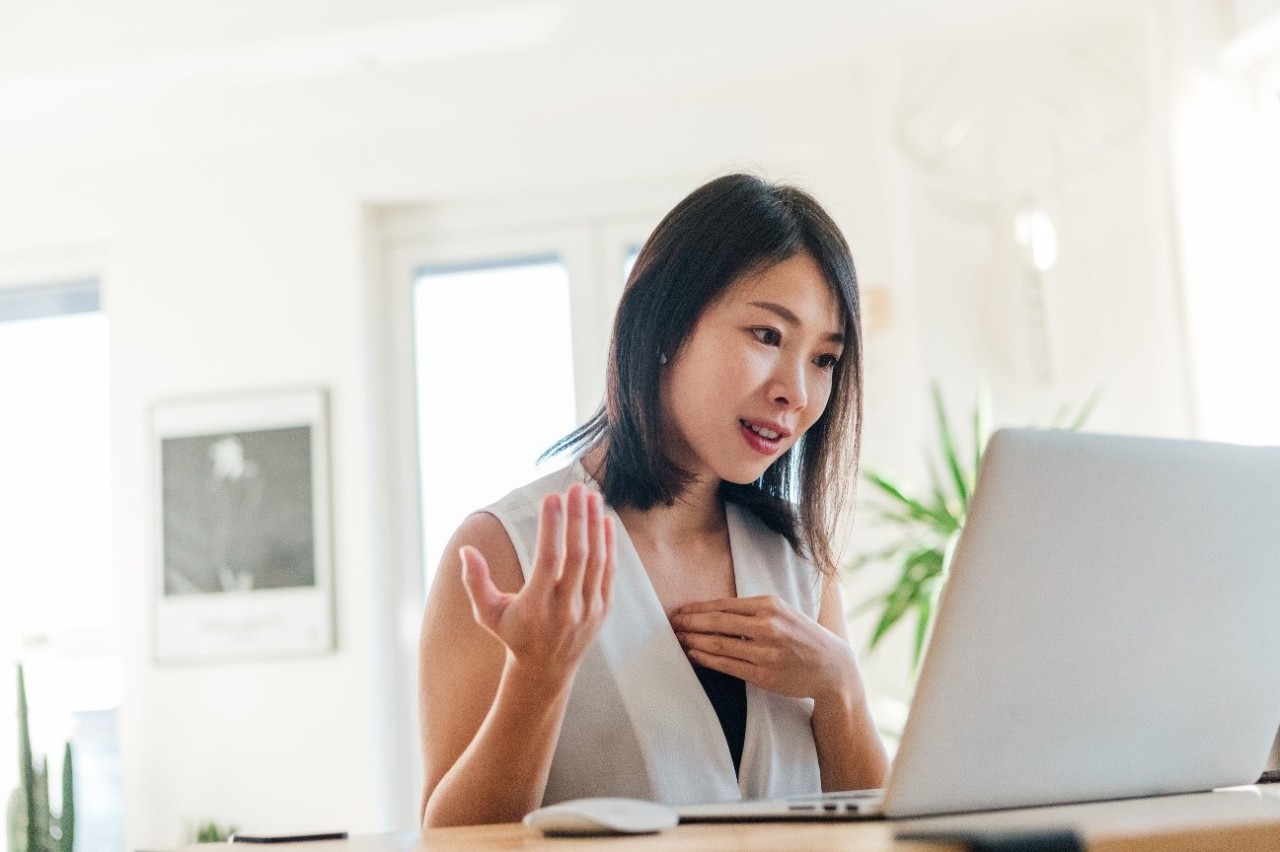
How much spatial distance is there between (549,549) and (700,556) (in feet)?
1.96

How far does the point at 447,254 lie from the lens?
4.95 m

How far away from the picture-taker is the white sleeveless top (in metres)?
1.36

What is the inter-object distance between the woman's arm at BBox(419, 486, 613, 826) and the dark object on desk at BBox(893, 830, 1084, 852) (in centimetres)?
32

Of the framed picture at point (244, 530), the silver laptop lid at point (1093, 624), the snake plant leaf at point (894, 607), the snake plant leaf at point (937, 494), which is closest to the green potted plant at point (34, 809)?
the framed picture at point (244, 530)

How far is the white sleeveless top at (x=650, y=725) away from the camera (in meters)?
1.36

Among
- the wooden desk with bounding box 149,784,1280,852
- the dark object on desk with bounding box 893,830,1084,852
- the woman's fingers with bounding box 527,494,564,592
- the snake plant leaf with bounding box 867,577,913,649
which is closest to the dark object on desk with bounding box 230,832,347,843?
the wooden desk with bounding box 149,784,1280,852

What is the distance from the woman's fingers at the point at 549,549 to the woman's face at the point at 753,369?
18.7 inches

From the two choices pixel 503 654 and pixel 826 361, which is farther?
pixel 826 361

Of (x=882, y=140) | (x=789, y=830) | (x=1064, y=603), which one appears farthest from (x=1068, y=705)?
(x=882, y=140)

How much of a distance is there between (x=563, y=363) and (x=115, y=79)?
1698mm

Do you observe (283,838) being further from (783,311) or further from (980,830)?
(783,311)

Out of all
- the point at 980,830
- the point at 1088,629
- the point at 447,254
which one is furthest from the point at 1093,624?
the point at 447,254

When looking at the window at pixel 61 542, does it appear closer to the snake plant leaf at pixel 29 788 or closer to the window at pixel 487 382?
the snake plant leaf at pixel 29 788

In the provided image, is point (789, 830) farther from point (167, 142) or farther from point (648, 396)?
point (167, 142)
